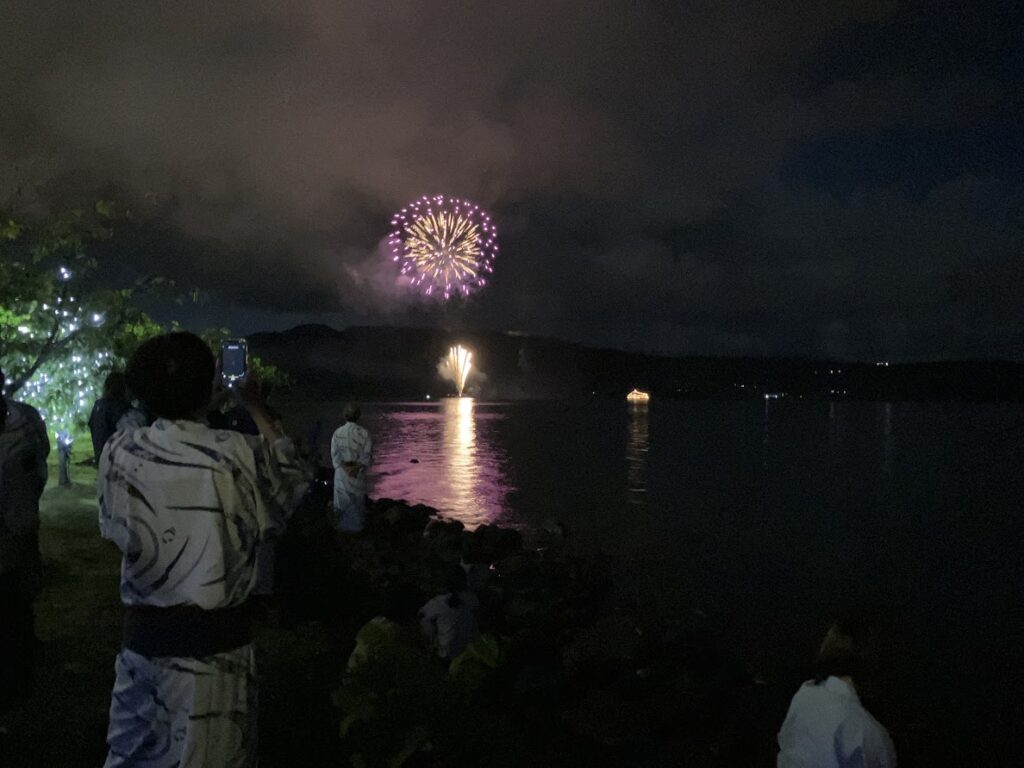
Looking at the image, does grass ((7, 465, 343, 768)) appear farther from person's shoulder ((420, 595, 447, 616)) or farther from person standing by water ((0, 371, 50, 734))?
person's shoulder ((420, 595, 447, 616))

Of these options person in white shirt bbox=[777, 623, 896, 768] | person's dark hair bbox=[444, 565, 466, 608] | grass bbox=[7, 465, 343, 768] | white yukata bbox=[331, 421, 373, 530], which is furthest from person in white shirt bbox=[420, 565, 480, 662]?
person in white shirt bbox=[777, 623, 896, 768]

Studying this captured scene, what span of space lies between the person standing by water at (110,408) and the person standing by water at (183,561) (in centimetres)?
948

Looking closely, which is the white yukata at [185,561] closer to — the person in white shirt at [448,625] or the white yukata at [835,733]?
the white yukata at [835,733]

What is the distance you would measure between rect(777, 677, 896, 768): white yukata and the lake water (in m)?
9.40

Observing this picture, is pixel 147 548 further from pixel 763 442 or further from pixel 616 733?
pixel 763 442

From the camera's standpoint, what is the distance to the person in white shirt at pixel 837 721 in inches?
194

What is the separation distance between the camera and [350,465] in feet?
45.3

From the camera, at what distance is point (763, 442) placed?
79625 millimetres

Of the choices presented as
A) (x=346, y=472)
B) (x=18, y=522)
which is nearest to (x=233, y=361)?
(x=18, y=522)

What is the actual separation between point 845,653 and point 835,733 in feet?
1.54

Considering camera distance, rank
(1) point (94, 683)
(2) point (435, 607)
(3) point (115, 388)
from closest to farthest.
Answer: (1) point (94, 683)
(2) point (435, 607)
(3) point (115, 388)

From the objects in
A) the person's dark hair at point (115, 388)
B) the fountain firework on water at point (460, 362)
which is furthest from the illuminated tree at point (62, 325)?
the fountain firework on water at point (460, 362)

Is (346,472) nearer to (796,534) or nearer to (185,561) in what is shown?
(185,561)

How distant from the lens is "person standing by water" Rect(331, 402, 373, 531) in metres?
13.5
